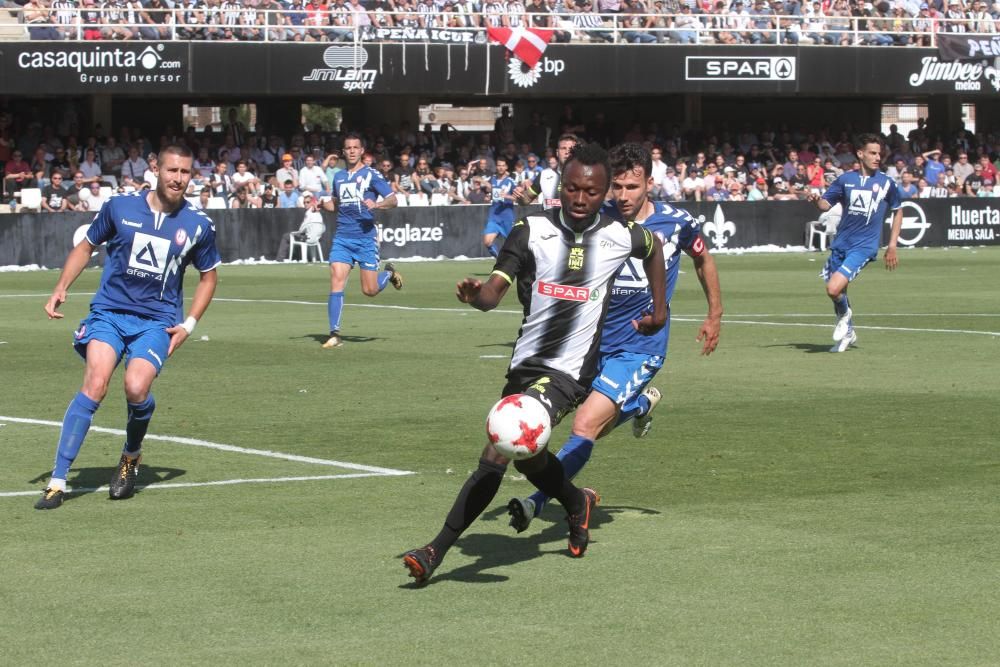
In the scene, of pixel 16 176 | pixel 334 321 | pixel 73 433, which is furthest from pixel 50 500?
pixel 16 176

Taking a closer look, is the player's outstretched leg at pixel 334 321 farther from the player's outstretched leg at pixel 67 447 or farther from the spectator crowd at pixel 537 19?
the spectator crowd at pixel 537 19

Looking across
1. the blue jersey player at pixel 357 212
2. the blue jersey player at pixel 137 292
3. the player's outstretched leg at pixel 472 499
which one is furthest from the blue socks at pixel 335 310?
the player's outstretched leg at pixel 472 499

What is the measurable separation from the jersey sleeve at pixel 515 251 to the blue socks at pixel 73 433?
2936 millimetres

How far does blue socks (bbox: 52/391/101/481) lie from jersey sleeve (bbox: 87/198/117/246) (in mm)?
911

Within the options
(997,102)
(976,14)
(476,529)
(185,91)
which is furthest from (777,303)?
(997,102)

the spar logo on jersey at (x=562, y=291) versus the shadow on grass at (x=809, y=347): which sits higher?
the spar logo on jersey at (x=562, y=291)

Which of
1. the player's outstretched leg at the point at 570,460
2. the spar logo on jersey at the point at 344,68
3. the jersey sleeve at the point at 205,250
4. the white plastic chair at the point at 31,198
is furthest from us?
the spar logo on jersey at the point at 344,68

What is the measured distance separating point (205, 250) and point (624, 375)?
2.77 meters

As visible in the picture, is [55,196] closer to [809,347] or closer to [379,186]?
[379,186]

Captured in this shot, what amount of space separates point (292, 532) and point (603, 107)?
1830 inches

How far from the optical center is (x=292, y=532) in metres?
8.34

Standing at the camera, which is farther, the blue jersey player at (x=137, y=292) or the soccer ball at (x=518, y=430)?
the blue jersey player at (x=137, y=292)

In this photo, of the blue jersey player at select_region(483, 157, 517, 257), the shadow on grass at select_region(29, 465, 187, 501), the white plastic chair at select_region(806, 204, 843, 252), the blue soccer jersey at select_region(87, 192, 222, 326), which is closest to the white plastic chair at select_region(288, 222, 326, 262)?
the blue jersey player at select_region(483, 157, 517, 257)

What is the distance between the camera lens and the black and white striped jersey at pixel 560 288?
25.1ft
